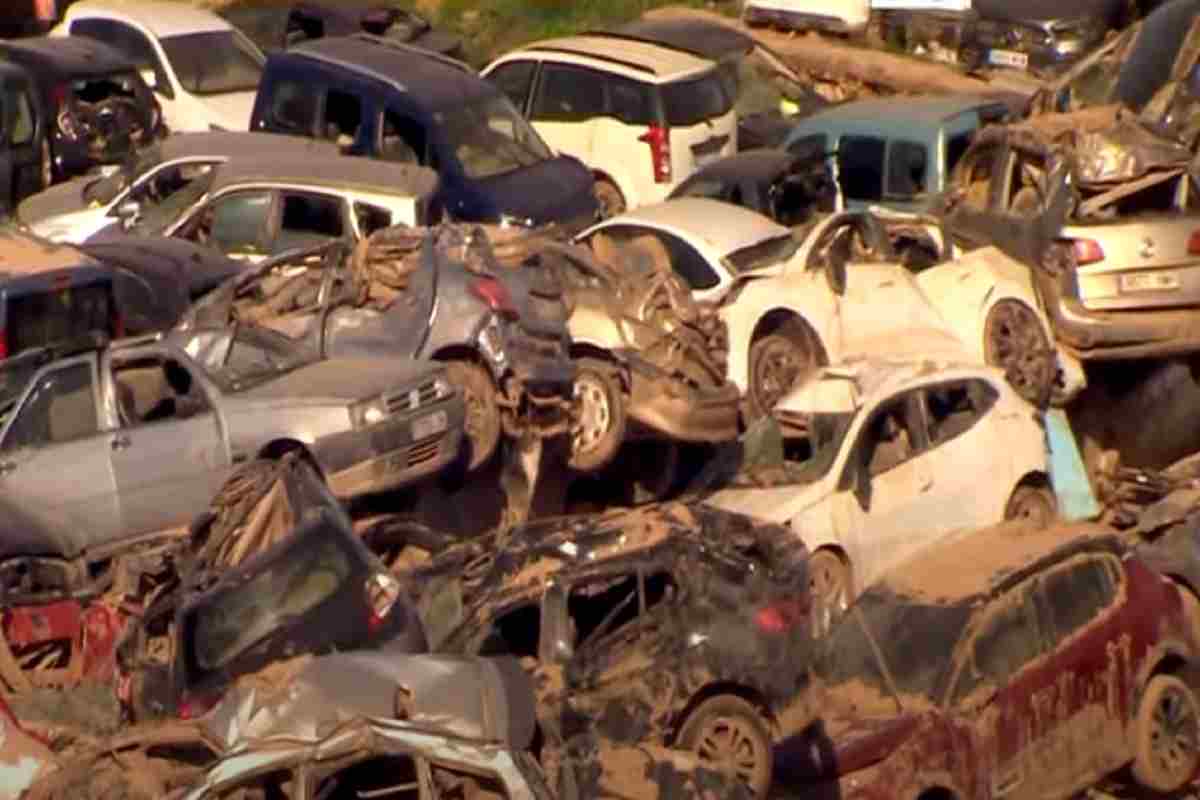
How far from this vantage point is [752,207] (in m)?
26.4

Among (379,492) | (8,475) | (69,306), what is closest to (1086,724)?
(379,492)

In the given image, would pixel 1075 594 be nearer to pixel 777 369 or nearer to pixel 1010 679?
pixel 1010 679

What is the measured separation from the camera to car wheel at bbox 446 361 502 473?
69.7ft

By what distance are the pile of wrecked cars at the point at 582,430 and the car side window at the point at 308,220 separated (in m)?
0.03

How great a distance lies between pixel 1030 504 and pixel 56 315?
6.54 m

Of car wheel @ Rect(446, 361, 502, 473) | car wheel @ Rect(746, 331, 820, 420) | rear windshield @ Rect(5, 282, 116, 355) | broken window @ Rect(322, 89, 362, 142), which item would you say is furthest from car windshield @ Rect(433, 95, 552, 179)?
car wheel @ Rect(446, 361, 502, 473)

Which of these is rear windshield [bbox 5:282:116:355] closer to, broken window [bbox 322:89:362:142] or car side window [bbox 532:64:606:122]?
broken window [bbox 322:89:362:142]

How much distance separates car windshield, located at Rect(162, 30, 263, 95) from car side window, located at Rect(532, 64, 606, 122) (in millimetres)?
2660

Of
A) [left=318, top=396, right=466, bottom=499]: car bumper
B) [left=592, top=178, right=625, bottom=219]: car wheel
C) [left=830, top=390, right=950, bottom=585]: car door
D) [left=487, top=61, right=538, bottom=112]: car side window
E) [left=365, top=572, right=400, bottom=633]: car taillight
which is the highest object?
[left=365, top=572, right=400, bottom=633]: car taillight

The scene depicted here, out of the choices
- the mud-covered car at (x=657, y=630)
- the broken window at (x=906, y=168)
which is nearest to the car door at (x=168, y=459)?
the mud-covered car at (x=657, y=630)

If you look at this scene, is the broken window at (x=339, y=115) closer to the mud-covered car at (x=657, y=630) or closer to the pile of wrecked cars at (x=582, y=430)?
the pile of wrecked cars at (x=582, y=430)

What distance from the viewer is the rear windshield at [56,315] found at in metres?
22.3

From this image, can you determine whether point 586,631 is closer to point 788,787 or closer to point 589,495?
point 788,787

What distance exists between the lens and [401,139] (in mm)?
27484
